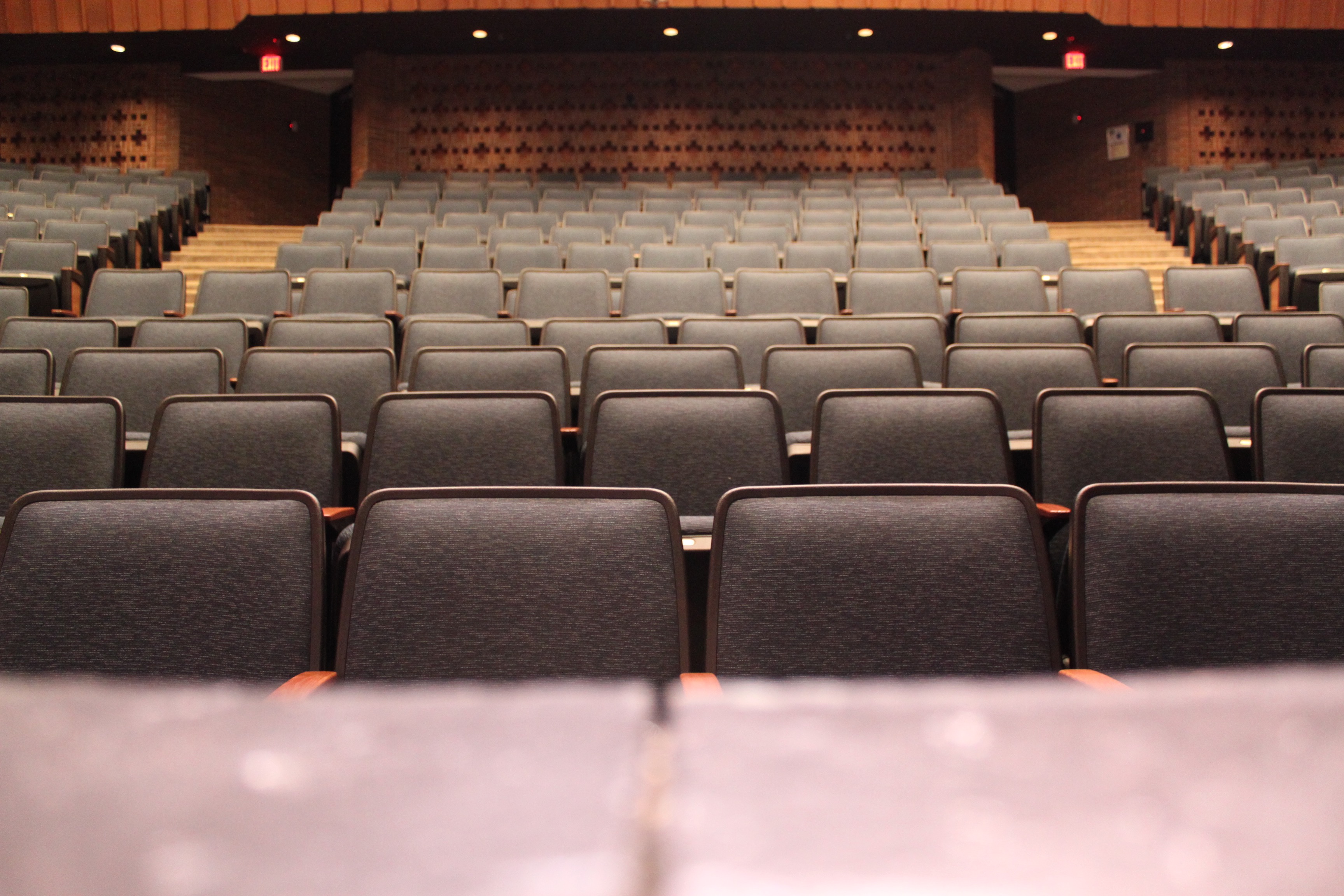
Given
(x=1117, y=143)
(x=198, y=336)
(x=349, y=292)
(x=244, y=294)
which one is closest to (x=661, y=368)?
(x=198, y=336)

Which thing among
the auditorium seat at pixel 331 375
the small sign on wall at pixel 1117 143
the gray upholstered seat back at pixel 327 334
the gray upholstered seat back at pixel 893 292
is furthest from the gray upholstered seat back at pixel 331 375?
the small sign on wall at pixel 1117 143

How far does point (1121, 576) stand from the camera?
40cm

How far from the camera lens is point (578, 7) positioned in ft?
8.93

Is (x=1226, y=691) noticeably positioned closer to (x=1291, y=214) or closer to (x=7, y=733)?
(x=7, y=733)

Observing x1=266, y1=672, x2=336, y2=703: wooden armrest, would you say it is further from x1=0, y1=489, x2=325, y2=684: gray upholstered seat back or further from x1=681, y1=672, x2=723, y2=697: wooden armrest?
x1=681, y1=672, x2=723, y2=697: wooden armrest

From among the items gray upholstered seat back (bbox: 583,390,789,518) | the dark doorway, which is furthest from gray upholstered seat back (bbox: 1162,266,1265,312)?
the dark doorway

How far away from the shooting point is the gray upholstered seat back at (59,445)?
631 mm

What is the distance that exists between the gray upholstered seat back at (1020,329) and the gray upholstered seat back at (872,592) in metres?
0.71

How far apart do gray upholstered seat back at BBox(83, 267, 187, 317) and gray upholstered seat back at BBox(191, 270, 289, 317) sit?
0.05 meters

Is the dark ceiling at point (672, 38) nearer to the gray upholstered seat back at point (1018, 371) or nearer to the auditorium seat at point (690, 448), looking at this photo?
the gray upholstered seat back at point (1018, 371)

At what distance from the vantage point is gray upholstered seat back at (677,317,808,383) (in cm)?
104

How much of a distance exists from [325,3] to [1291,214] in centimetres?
308

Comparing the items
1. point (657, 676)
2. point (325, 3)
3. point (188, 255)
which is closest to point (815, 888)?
point (657, 676)

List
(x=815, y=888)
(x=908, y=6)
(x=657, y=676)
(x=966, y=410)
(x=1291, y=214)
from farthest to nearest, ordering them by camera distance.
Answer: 1. (x=908, y=6)
2. (x=1291, y=214)
3. (x=966, y=410)
4. (x=657, y=676)
5. (x=815, y=888)
